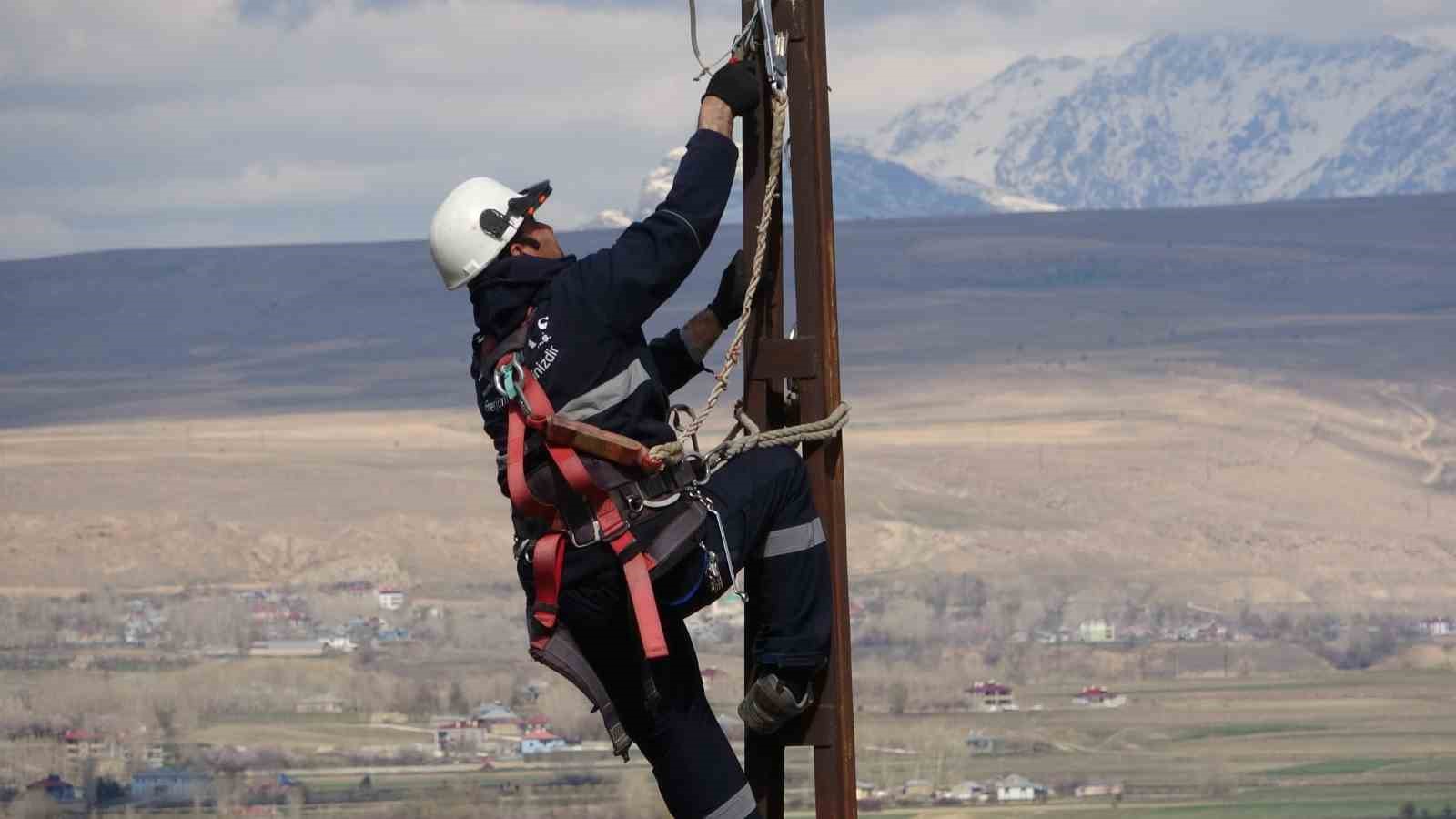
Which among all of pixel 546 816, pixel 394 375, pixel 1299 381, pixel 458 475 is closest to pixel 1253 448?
pixel 1299 381

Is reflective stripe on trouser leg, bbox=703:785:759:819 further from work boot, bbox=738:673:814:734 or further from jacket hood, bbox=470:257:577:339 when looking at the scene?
jacket hood, bbox=470:257:577:339

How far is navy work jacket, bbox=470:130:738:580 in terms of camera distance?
7891 millimetres

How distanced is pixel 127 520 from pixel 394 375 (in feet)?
79.4

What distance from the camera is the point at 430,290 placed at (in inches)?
4680

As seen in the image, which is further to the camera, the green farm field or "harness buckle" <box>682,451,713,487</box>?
the green farm field

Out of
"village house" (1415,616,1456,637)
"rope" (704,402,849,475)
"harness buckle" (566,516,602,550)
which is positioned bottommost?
"harness buckle" (566,516,602,550)

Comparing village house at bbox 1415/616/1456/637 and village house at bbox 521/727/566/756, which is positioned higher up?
village house at bbox 1415/616/1456/637

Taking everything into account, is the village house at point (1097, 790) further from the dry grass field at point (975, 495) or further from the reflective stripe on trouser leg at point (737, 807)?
the reflective stripe on trouser leg at point (737, 807)

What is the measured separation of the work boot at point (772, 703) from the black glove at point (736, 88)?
5.87 feet

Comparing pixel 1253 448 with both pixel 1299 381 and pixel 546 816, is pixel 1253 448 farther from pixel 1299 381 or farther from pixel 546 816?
pixel 546 816

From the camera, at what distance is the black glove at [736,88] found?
320 inches

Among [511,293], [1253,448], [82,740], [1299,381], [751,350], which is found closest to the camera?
[511,293]

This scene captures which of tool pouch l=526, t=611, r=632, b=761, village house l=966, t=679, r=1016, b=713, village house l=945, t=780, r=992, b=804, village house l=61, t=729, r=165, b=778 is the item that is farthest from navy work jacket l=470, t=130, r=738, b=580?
village house l=966, t=679, r=1016, b=713

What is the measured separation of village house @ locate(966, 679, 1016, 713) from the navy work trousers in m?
54.1
